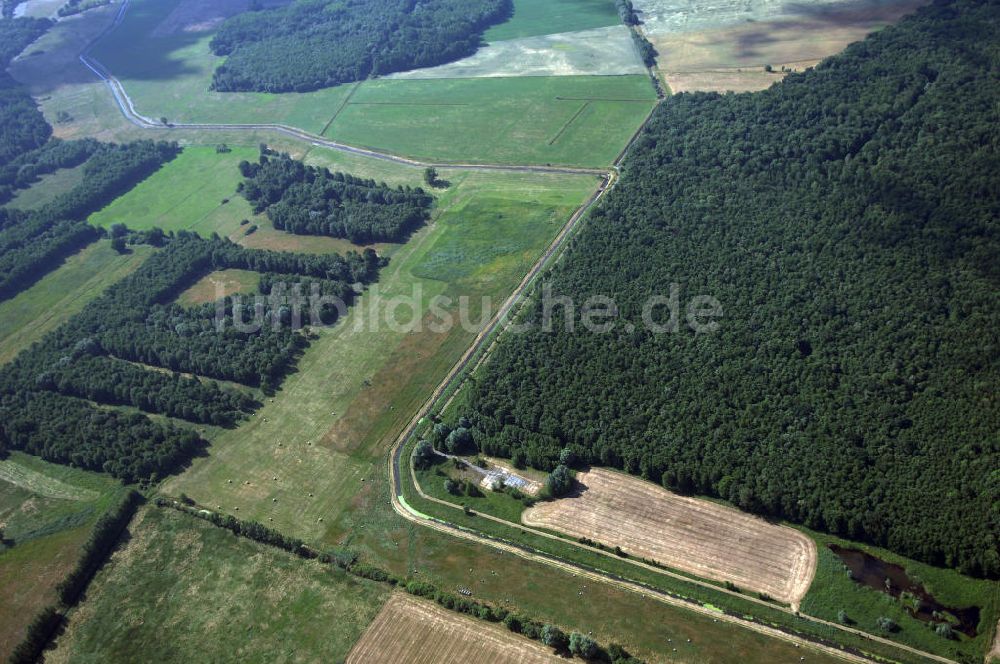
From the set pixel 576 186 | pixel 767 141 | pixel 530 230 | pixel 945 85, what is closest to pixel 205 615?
pixel 530 230

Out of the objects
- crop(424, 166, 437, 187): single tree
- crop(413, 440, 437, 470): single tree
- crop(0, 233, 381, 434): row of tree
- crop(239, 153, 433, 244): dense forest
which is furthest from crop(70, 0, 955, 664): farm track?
crop(424, 166, 437, 187): single tree

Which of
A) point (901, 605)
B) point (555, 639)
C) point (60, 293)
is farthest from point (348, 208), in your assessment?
point (901, 605)

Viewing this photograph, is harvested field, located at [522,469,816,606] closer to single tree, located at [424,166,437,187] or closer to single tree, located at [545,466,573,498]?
single tree, located at [545,466,573,498]

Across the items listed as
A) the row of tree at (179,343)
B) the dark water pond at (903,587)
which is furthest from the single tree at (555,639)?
the row of tree at (179,343)

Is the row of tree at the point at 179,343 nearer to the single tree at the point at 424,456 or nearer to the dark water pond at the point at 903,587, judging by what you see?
the single tree at the point at 424,456

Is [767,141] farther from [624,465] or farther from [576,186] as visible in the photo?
[624,465]
